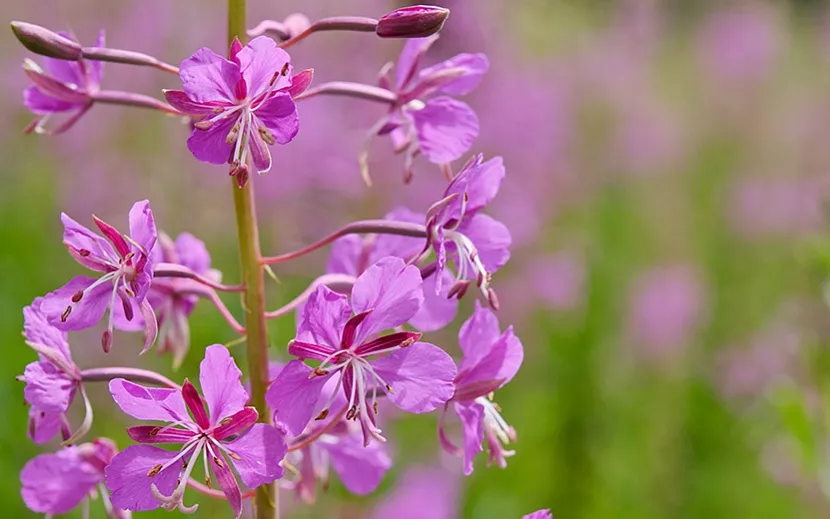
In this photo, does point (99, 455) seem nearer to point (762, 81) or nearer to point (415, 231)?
point (415, 231)

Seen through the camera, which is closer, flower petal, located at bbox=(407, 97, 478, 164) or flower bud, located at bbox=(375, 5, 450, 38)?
flower bud, located at bbox=(375, 5, 450, 38)

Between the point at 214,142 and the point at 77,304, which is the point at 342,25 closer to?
the point at 214,142

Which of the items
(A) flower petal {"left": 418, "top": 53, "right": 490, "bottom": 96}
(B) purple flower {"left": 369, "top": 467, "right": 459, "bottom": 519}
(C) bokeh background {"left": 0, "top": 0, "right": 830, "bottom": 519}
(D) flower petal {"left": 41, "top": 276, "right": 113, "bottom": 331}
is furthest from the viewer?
(C) bokeh background {"left": 0, "top": 0, "right": 830, "bottom": 519}

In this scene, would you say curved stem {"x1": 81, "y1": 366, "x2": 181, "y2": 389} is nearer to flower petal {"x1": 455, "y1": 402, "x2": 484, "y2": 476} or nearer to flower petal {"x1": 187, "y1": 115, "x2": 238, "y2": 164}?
flower petal {"x1": 187, "y1": 115, "x2": 238, "y2": 164}

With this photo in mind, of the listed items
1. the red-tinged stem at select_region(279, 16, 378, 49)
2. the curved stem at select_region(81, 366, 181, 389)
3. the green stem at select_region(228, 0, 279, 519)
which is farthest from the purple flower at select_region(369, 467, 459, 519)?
the red-tinged stem at select_region(279, 16, 378, 49)

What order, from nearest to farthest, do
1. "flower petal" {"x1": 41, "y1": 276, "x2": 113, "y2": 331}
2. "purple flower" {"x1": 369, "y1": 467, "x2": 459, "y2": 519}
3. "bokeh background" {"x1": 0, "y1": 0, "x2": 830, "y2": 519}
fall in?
"flower petal" {"x1": 41, "y1": 276, "x2": 113, "y2": 331} → "purple flower" {"x1": 369, "y1": 467, "x2": 459, "y2": 519} → "bokeh background" {"x1": 0, "y1": 0, "x2": 830, "y2": 519}

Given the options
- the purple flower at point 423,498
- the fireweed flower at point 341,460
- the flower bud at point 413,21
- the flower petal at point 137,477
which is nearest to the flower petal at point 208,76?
the flower bud at point 413,21
